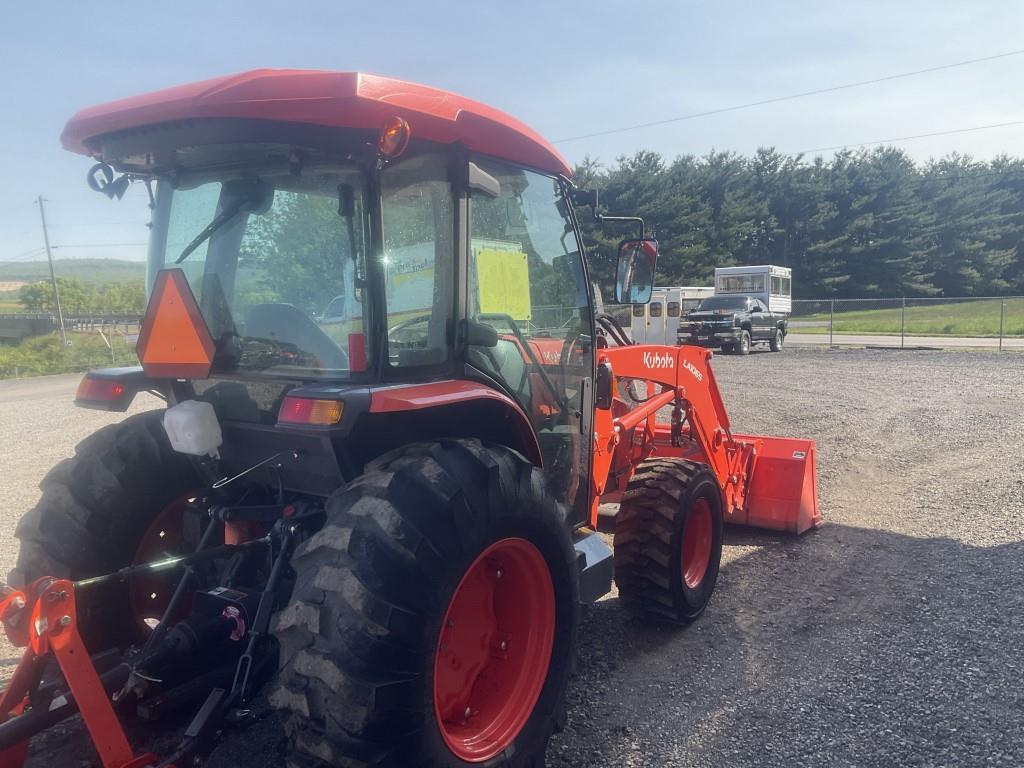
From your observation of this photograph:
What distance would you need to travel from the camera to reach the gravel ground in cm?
330

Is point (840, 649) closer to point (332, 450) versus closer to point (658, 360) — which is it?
point (658, 360)

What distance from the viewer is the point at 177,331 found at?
2.85 meters

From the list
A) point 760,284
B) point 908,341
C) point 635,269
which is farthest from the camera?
point 760,284

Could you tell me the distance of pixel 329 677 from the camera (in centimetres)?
225

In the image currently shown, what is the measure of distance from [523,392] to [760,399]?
1092 centimetres

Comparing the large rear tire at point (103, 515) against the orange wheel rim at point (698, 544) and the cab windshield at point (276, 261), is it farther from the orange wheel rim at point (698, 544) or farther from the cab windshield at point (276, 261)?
the orange wheel rim at point (698, 544)

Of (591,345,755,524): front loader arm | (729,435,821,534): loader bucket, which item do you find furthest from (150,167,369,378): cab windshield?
(729,435,821,534): loader bucket

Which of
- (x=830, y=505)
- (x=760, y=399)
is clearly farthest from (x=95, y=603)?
(x=760, y=399)

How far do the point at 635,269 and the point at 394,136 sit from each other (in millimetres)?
1848

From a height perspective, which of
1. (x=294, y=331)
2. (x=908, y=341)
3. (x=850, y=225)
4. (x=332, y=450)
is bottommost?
(x=908, y=341)

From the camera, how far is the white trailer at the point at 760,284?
97.5 ft

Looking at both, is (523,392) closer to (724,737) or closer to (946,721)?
(724,737)

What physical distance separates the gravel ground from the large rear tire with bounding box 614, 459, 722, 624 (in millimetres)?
196

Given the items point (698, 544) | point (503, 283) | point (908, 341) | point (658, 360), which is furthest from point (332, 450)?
point (908, 341)
